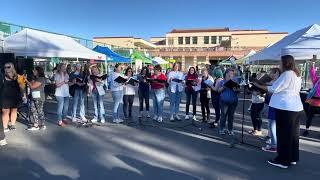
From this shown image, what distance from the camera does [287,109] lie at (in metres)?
5.58

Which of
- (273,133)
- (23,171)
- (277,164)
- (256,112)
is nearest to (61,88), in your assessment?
(23,171)

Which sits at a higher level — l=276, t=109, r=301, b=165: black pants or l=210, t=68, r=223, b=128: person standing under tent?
l=210, t=68, r=223, b=128: person standing under tent

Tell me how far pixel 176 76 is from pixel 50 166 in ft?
18.0

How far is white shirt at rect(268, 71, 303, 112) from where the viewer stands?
5.52 metres

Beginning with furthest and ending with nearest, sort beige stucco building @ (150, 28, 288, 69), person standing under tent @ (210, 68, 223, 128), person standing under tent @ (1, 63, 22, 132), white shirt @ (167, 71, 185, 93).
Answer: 1. beige stucco building @ (150, 28, 288, 69)
2. white shirt @ (167, 71, 185, 93)
3. person standing under tent @ (210, 68, 223, 128)
4. person standing under tent @ (1, 63, 22, 132)

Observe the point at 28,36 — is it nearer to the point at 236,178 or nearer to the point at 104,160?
the point at 104,160

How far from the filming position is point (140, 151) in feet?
21.5

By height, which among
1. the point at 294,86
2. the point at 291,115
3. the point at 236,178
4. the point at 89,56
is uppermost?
the point at 89,56

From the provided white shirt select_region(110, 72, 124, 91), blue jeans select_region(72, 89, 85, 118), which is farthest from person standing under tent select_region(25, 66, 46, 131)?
white shirt select_region(110, 72, 124, 91)

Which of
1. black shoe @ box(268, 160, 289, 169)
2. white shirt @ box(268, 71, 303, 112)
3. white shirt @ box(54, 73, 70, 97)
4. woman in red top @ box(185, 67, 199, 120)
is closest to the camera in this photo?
white shirt @ box(268, 71, 303, 112)

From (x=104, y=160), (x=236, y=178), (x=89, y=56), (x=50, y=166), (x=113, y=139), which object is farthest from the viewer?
(x=89, y=56)

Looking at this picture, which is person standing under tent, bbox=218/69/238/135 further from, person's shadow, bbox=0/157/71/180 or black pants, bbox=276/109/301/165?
person's shadow, bbox=0/157/71/180

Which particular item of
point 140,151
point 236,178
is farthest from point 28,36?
point 236,178

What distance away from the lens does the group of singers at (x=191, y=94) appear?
5.62 m
